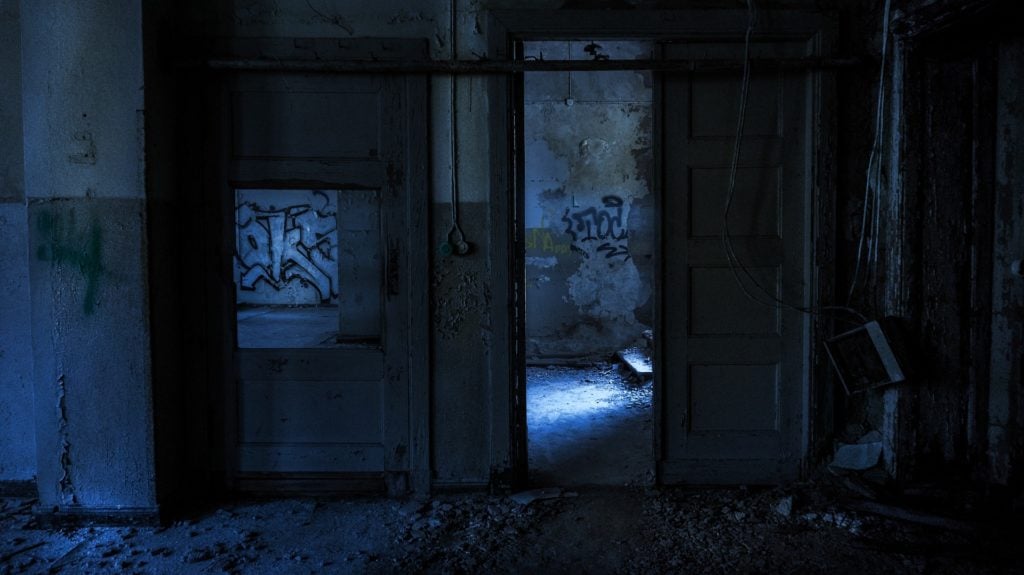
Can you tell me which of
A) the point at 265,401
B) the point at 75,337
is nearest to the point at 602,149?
the point at 265,401

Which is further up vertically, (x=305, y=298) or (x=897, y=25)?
(x=897, y=25)

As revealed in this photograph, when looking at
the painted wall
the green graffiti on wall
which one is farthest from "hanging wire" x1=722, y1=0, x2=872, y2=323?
the painted wall

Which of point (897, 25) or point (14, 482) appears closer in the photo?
point (897, 25)

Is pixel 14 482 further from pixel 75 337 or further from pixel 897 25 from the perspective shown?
pixel 897 25

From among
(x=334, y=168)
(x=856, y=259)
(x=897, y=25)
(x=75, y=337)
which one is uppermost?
(x=897, y=25)

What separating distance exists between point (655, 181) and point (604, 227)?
4409 mm

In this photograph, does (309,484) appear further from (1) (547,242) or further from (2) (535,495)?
(1) (547,242)

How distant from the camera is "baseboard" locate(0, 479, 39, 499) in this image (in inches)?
155

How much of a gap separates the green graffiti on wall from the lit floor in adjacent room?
284 centimetres

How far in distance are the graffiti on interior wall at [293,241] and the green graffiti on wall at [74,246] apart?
412 inches

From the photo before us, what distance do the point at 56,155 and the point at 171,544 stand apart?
219 centimetres

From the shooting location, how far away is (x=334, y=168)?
12.6 ft

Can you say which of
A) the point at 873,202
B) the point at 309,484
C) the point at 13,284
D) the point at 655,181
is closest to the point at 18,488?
the point at 13,284

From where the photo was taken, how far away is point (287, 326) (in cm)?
1048
